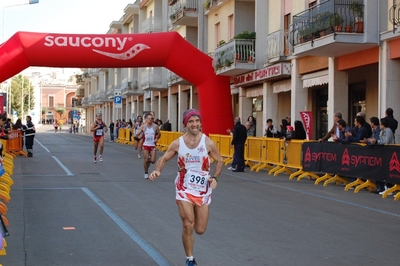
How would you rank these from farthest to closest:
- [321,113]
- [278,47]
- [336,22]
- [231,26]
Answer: [231,26] < [321,113] < [278,47] < [336,22]

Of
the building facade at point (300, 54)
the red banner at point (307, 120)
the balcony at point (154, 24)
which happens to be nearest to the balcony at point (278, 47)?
the building facade at point (300, 54)

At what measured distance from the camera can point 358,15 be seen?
66.9 ft

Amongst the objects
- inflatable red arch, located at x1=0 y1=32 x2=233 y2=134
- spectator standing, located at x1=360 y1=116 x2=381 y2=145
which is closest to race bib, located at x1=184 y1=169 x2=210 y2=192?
spectator standing, located at x1=360 y1=116 x2=381 y2=145

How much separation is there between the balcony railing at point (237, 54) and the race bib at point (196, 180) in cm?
2241

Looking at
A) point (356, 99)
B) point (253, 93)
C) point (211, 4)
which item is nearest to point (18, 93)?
point (211, 4)

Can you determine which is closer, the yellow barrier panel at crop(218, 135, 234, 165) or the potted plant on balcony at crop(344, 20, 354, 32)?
the potted plant on balcony at crop(344, 20, 354, 32)

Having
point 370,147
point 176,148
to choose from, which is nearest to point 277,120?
point 370,147

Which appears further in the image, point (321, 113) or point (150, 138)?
point (321, 113)

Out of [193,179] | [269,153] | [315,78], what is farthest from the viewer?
[315,78]

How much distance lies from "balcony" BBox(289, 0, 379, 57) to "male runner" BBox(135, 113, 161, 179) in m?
6.10

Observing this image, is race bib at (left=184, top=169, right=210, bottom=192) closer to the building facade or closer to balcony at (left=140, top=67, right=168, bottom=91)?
the building facade

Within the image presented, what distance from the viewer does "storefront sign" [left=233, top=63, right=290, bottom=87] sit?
26359mm

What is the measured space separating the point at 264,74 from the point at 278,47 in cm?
173

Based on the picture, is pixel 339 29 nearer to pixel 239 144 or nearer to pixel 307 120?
pixel 307 120
